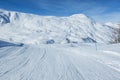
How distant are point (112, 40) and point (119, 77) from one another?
40.4m

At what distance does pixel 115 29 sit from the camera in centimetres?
4531

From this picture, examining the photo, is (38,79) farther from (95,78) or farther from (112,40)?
(112,40)

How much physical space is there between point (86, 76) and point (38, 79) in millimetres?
2181

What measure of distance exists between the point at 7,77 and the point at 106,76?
166 inches

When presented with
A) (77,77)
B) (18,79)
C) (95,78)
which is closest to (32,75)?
(18,79)

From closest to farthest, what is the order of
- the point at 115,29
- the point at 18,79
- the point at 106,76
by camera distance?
the point at 18,79, the point at 106,76, the point at 115,29

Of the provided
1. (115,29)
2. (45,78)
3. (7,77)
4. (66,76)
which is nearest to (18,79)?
(7,77)

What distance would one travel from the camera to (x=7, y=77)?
26.0ft

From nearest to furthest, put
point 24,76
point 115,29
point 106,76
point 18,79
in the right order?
point 18,79 < point 24,76 < point 106,76 < point 115,29

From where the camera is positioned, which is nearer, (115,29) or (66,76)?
(66,76)

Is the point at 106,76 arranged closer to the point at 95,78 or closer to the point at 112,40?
the point at 95,78

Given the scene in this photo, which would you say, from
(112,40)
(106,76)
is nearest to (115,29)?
(112,40)

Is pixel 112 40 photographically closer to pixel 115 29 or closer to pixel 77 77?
pixel 115 29

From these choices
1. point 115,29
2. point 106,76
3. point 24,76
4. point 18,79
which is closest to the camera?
point 18,79
